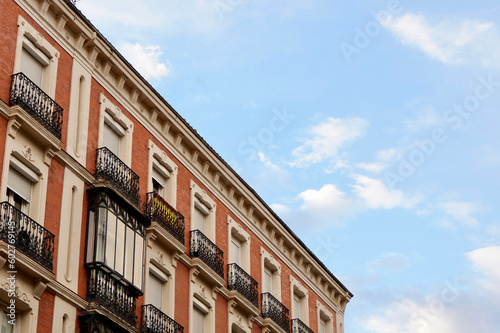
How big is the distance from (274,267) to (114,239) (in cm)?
1290

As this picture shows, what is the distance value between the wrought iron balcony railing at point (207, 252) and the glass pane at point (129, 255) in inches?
175

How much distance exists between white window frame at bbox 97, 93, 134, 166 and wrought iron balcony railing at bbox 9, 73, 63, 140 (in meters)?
2.64

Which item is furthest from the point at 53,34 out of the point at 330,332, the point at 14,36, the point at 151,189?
the point at 330,332

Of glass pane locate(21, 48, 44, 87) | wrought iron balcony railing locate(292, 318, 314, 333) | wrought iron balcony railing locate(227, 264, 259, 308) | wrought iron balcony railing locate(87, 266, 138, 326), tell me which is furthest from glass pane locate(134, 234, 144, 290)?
wrought iron balcony railing locate(292, 318, 314, 333)

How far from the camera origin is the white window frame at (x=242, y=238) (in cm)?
3600

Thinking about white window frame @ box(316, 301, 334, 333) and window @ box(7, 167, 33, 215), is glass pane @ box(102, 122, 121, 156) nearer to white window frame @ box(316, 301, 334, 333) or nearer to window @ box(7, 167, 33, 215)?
window @ box(7, 167, 33, 215)

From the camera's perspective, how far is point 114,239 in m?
27.0

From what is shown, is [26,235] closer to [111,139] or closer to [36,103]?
[36,103]

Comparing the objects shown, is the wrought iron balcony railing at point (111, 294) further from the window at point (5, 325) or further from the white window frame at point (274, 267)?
the white window frame at point (274, 267)

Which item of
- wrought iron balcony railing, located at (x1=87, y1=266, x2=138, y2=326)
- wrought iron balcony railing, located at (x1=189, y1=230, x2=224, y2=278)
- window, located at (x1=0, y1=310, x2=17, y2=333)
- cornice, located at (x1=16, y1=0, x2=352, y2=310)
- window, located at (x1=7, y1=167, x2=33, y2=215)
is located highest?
cornice, located at (x1=16, y1=0, x2=352, y2=310)

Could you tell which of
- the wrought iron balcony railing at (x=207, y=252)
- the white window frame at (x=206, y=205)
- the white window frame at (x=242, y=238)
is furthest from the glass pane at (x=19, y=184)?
the white window frame at (x=242, y=238)

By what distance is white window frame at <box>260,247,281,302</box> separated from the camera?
37969 mm

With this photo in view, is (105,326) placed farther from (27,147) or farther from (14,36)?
(14,36)

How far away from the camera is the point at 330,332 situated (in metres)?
42.8
